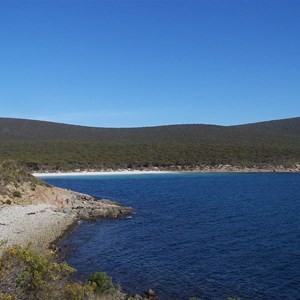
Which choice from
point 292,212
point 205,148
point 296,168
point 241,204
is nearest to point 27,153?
point 205,148

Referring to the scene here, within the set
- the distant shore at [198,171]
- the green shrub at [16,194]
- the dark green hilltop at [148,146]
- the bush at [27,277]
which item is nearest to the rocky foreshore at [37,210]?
the green shrub at [16,194]

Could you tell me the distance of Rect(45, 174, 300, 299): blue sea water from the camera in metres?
17.9

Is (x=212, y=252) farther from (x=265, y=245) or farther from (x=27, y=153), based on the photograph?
(x=27, y=153)

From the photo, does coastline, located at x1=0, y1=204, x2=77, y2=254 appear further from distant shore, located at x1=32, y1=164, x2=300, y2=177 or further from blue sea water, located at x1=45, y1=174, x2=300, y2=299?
distant shore, located at x1=32, y1=164, x2=300, y2=177

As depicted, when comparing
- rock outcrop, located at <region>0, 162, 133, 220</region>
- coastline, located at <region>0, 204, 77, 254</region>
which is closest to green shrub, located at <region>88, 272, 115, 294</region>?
coastline, located at <region>0, 204, 77, 254</region>

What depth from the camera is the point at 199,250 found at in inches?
935

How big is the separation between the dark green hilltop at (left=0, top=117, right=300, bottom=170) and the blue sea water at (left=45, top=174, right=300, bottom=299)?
58.7m

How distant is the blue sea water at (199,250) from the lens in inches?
706

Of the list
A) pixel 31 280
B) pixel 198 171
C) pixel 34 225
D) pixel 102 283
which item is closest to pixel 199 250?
pixel 102 283

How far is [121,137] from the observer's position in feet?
476

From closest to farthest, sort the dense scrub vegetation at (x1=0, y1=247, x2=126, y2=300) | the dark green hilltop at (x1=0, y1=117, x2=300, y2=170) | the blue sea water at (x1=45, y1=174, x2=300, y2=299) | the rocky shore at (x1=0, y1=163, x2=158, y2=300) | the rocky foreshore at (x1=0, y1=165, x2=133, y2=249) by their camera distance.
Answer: the dense scrub vegetation at (x1=0, y1=247, x2=126, y2=300) < the blue sea water at (x1=45, y1=174, x2=300, y2=299) < the rocky shore at (x1=0, y1=163, x2=158, y2=300) < the rocky foreshore at (x1=0, y1=165, x2=133, y2=249) < the dark green hilltop at (x1=0, y1=117, x2=300, y2=170)

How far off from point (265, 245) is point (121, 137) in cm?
12196

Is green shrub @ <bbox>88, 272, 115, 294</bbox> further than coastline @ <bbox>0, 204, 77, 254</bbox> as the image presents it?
No

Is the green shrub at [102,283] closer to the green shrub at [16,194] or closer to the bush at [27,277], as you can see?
the bush at [27,277]
